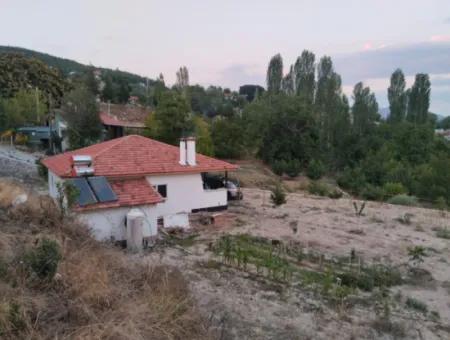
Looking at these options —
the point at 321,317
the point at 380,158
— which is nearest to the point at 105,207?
the point at 321,317

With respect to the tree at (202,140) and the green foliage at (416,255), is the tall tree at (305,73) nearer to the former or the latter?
the tree at (202,140)

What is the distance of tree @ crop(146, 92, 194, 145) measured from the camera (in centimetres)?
3293

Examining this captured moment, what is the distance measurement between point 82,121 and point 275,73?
32.2 meters

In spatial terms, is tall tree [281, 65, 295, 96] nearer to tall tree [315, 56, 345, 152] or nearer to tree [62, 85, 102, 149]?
tall tree [315, 56, 345, 152]

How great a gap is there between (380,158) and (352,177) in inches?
284

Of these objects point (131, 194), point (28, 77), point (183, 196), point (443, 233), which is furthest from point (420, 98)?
point (28, 77)

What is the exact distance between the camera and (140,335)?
4570mm

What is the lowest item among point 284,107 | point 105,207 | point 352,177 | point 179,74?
point 352,177

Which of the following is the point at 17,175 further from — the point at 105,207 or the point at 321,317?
the point at 321,317

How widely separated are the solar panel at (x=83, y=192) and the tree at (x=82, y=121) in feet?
73.7

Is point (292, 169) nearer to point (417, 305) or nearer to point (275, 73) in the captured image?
point (275, 73)

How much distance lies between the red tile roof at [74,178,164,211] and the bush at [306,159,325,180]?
27.2 m

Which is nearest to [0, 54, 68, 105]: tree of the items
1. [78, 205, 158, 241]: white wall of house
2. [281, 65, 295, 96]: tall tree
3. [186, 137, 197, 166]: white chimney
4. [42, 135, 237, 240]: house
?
[281, 65, 295, 96]: tall tree

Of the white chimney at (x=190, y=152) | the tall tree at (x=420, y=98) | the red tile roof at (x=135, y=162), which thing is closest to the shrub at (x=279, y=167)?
the red tile roof at (x=135, y=162)
